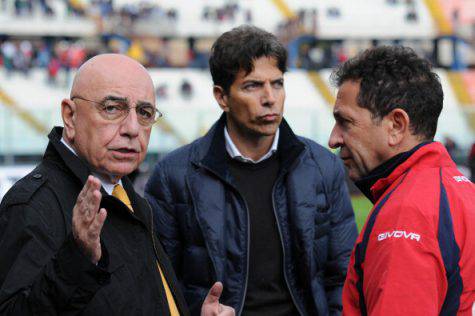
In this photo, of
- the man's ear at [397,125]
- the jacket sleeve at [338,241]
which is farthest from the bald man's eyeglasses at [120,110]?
the jacket sleeve at [338,241]

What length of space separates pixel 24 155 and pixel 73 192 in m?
16.8

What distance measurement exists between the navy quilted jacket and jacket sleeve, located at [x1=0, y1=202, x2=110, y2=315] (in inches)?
45.4

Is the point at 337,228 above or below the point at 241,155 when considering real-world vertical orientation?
below

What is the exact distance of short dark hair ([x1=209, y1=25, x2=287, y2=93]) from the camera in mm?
3619

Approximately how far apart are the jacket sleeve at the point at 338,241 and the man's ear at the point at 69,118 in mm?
1328

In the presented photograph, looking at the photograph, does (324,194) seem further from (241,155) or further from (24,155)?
(24,155)

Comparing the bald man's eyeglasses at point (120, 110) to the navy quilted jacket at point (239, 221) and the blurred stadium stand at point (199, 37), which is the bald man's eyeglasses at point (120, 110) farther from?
the blurred stadium stand at point (199, 37)

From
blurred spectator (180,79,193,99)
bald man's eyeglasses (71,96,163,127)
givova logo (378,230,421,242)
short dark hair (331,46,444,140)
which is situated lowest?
blurred spectator (180,79,193,99)

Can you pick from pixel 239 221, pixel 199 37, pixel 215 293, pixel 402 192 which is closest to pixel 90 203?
pixel 215 293

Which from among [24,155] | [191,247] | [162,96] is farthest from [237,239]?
Answer: [162,96]

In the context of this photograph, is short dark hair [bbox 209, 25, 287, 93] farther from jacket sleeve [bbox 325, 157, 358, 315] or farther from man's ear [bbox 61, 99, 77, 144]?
man's ear [bbox 61, 99, 77, 144]

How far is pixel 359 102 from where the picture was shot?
2561 mm

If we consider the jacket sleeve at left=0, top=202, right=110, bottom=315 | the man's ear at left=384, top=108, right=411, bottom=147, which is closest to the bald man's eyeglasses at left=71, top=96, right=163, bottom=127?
the jacket sleeve at left=0, top=202, right=110, bottom=315

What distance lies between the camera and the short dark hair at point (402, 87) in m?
2.46
